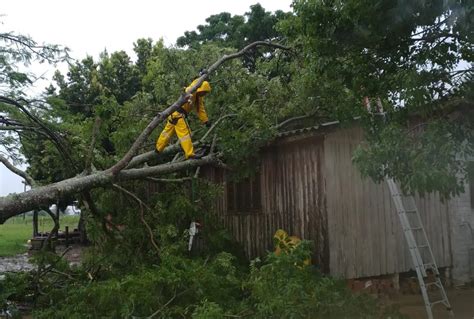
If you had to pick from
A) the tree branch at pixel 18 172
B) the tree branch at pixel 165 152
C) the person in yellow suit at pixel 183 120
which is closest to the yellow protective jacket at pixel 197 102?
the person in yellow suit at pixel 183 120

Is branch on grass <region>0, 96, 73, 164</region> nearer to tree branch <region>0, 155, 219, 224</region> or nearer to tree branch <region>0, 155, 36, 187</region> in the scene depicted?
tree branch <region>0, 155, 36, 187</region>

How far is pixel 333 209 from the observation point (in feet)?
27.4

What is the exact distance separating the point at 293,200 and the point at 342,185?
97 cm

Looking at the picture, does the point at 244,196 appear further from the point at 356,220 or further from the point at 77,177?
the point at 77,177

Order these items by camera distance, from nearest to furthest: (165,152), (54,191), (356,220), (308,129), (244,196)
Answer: (54,191)
(308,129)
(356,220)
(165,152)
(244,196)

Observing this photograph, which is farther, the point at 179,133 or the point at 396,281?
the point at 396,281

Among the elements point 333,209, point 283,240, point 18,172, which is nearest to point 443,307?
point 333,209

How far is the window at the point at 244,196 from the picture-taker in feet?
32.5

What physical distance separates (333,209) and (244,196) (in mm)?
2392

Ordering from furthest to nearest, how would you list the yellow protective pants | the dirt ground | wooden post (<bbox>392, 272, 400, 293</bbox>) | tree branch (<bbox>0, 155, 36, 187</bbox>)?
wooden post (<bbox>392, 272, 400, 293</bbox>) → tree branch (<bbox>0, 155, 36, 187</bbox>) → the yellow protective pants → the dirt ground

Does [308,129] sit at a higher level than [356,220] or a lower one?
higher

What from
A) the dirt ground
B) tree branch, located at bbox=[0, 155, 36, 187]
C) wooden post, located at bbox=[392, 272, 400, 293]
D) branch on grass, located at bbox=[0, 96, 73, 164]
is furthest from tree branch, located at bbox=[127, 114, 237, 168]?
the dirt ground

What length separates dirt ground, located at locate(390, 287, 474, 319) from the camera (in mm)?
7125

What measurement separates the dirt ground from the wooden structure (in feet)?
2.01
